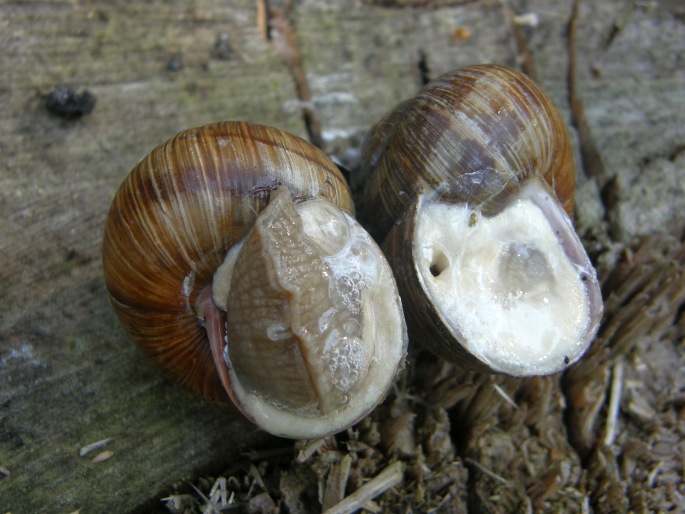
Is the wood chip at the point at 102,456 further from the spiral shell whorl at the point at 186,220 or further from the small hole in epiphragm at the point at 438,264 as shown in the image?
the small hole in epiphragm at the point at 438,264

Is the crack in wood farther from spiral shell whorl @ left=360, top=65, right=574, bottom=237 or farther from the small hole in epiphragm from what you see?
the small hole in epiphragm

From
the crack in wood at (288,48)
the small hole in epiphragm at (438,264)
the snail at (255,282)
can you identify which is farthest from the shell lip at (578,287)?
A: the crack in wood at (288,48)

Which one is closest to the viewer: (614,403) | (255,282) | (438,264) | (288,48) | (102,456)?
(255,282)

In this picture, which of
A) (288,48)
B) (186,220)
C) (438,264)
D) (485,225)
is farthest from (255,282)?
(288,48)

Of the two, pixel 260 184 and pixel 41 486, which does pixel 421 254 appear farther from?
pixel 41 486

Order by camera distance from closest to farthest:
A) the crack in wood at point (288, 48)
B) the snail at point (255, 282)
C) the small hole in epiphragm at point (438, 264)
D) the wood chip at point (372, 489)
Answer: the snail at point (255, 282) → the wood chip at point (372, 489) → the small hole in epiphragm at point (438, 264) → the crack in wood at point (288, 48)

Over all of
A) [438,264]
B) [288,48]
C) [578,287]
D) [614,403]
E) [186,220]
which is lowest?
[614,403]

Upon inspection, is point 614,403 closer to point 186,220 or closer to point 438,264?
point 438,264
